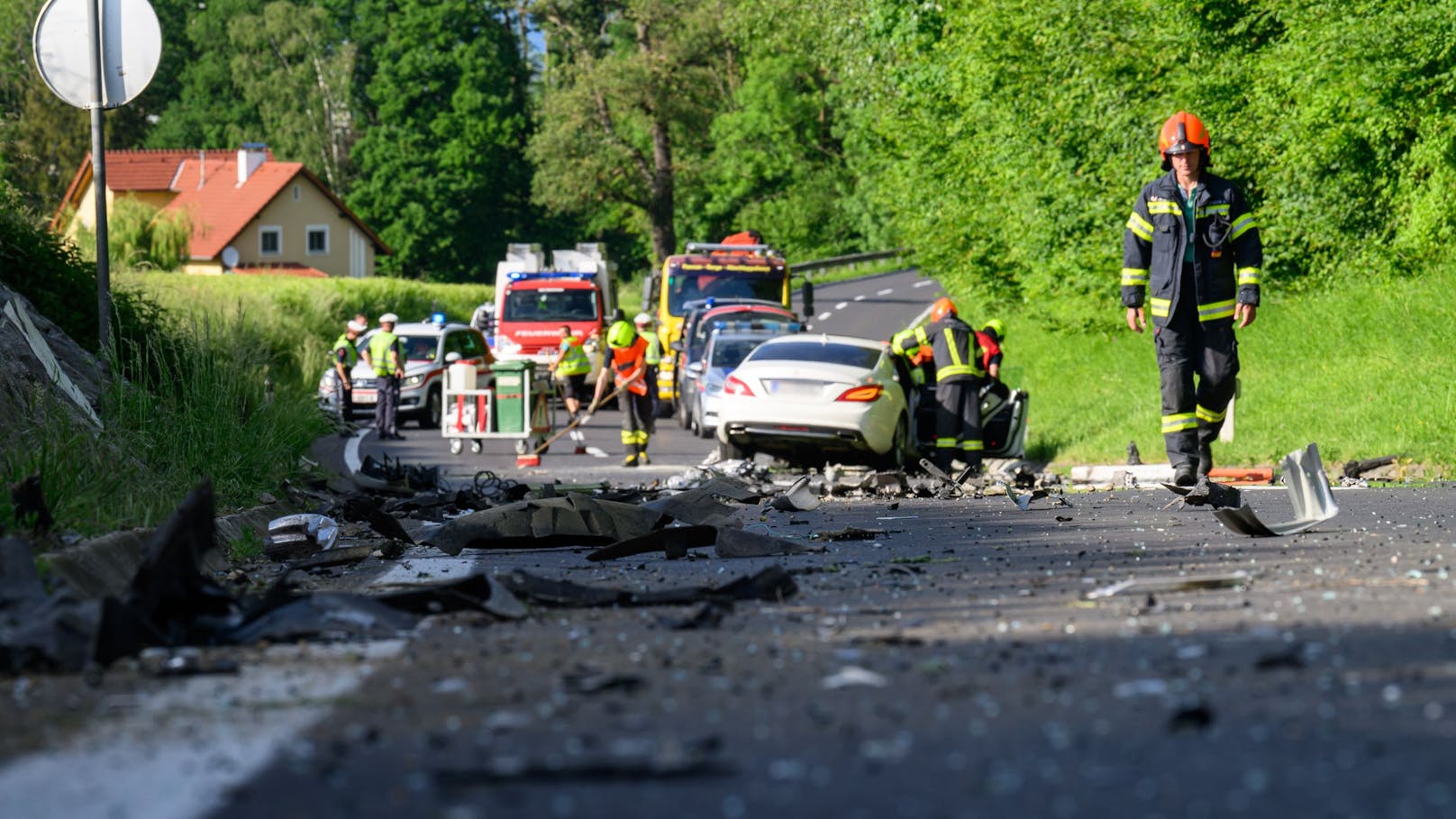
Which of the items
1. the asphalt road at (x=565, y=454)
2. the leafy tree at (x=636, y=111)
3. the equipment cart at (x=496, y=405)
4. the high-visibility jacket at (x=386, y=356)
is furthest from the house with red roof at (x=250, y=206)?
the equipment cart at (x=496, y=405)

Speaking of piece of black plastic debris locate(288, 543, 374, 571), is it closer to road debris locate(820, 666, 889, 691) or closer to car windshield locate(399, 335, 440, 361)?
road debris locate(820, 666, 889, 691)

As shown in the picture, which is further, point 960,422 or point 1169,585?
point 960,422

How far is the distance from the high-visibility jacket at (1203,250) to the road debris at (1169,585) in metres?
4.21

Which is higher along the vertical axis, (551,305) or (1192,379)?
(551,305)

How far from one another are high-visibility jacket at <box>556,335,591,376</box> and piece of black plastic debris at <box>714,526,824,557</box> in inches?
649

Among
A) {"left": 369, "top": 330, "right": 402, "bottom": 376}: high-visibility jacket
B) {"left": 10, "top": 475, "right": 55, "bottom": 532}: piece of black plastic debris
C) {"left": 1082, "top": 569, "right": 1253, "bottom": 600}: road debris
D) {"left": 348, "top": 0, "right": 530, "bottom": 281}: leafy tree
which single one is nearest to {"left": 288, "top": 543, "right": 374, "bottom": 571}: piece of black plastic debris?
{"left": 10, "top": 475, "right": 55, "bottom": 532}: piece of black plastic debris

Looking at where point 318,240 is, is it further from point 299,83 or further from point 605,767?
point 605,767

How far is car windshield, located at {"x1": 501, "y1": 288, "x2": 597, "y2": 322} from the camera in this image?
3500 cm

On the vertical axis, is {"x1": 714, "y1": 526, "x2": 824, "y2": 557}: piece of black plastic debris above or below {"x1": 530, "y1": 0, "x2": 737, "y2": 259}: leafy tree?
below

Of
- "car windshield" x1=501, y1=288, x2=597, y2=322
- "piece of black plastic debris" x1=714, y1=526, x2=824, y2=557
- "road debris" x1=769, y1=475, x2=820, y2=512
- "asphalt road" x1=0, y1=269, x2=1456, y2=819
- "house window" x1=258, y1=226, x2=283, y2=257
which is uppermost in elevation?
"house window" x1=258, y1=226, x2=283, y2=257

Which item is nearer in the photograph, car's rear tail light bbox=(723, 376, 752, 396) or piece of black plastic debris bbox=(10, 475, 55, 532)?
piece of black plastic debris bbox=(10, 475, 55, 532)

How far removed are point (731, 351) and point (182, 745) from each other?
22088 mm

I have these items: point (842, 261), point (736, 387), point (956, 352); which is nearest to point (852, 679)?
point (956, 352)

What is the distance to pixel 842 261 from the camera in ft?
244
